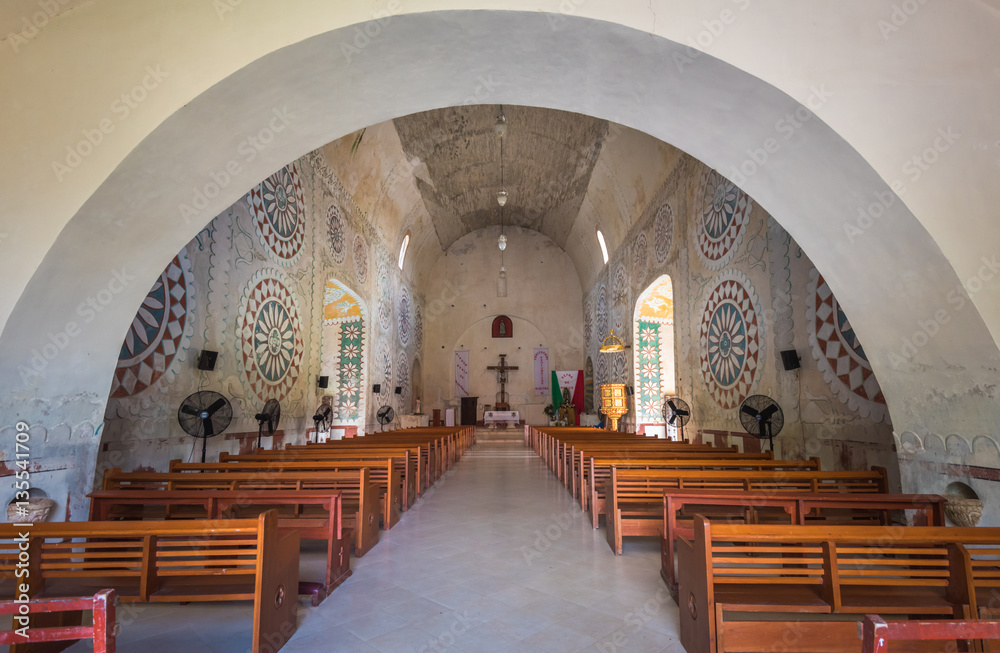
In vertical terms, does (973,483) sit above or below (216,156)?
below

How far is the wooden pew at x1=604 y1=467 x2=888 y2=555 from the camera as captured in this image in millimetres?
3971

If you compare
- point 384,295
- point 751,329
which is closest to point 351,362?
point 384,295

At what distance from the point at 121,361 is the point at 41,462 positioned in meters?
1.75

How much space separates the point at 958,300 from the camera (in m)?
2.89

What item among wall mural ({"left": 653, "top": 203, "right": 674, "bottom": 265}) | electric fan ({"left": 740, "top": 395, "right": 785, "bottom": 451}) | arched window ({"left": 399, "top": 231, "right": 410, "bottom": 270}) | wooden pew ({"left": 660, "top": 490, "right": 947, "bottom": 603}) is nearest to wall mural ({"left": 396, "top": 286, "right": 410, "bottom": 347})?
arched window ({"left": 399, "top": 231, "right": 410, "bottom": 270})

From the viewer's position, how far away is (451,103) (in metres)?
4.08

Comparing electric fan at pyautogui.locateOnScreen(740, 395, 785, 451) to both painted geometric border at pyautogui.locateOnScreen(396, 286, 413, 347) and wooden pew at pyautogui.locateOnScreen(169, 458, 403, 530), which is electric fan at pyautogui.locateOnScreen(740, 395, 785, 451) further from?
painted geometric border at pyautogui.locateOnScreen(396, 286, 413, 347)

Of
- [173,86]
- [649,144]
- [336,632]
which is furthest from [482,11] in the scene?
[649,144]

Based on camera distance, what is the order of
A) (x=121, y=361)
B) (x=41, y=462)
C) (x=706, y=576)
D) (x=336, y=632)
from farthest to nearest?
(x=121, y=361) < (x=41, y=462) < (x=336, y=632) < (x=706, y=576)

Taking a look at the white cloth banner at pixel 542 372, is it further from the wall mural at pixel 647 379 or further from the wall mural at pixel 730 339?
the wall mural at pixel 730 339

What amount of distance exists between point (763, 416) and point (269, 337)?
21.8 ft

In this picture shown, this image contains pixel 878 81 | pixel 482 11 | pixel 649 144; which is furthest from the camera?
pixel 649 144

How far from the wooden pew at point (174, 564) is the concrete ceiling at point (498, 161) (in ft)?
32.7

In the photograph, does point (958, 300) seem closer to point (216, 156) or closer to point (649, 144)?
point (216, 156)
